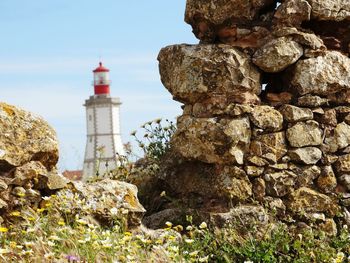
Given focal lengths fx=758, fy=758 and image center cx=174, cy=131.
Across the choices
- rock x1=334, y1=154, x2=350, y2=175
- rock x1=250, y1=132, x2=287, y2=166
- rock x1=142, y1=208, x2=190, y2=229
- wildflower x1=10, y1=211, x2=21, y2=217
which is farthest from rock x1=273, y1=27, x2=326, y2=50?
wildflower x1=10, y1=211, x2=21, y2=217

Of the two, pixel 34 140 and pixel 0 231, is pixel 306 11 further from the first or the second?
pixel 0 231

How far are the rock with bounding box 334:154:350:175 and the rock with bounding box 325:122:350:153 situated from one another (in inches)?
4.8

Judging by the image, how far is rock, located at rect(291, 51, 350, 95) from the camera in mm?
8695

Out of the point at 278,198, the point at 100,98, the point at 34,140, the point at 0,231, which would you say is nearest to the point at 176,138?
the point at 278,198

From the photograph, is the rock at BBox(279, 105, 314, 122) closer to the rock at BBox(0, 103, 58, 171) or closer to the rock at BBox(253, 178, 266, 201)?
the rock at BBox(253, 178, 266, 201)

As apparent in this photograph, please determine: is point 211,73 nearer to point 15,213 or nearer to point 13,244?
point 15,213

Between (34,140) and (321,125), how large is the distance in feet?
11.1

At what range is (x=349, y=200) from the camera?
8.77 meters

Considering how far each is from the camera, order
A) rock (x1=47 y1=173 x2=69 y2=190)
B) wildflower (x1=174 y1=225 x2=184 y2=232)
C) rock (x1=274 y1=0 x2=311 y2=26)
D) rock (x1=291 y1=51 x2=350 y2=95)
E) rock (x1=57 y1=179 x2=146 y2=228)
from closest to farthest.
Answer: rock (x1=47 y1=173 x2=69 y2=190), rock (x1=57 y1=179 x2=146 y2=228), wildflower (x1=174 y1=225 x2=184 y2=232), rock (x1=291 y1=51 x2=350 y2=95), rock (x1=274 y1=0 x2=311 y2=26)

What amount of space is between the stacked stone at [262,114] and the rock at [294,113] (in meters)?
0.01

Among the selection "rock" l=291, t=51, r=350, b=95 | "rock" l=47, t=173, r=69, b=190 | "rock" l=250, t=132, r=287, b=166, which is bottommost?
"rock" l=47, t=173, r=69, b=190

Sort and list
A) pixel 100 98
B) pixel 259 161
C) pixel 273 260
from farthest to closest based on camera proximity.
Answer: pixel 100 98
pixel 259 161
pixel 273 260

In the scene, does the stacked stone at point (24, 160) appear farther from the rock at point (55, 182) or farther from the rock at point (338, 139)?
the rock at point (338, 139)

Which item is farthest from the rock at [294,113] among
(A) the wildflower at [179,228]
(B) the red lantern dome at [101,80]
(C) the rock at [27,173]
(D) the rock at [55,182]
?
(B) the red lantern dome at [101,80]
